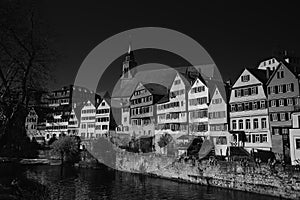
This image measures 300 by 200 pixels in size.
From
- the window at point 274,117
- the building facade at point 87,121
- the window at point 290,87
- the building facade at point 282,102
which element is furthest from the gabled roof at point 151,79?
the window at point 290,87

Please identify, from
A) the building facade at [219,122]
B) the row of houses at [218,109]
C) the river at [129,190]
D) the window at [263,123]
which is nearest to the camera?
the river at [129,190]

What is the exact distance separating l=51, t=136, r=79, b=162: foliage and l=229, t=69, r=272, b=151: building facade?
1567 inches

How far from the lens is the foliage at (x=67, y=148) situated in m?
72.0

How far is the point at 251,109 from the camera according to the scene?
151ft

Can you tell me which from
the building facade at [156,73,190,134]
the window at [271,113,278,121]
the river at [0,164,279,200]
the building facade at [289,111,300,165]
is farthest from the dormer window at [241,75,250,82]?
the river at [0,164,279,200]

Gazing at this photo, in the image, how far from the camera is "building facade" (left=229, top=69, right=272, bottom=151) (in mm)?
44069

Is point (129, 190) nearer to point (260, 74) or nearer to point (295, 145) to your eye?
point (295, 145)

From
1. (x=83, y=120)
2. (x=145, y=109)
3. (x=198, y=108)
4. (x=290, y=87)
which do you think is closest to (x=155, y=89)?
(x=145, y=109)

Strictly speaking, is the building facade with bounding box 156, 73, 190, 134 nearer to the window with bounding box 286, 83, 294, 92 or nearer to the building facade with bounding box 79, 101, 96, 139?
the window with bounding box 286, 83, 294, 92

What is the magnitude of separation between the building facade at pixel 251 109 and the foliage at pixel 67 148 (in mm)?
39789

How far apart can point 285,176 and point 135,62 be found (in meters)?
97.2

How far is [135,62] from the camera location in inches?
4857

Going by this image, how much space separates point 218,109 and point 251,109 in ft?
19.9

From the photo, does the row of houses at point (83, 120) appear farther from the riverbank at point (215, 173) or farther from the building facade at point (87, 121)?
the riverbank at point (215, 173)
